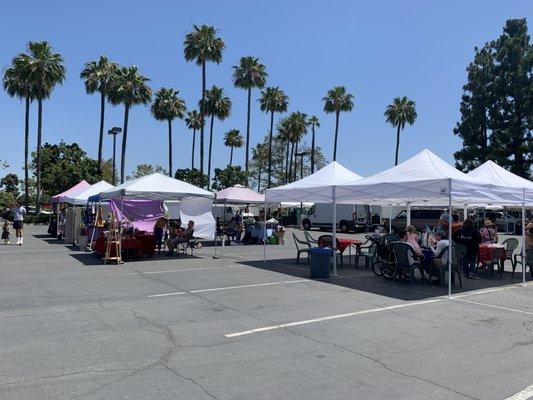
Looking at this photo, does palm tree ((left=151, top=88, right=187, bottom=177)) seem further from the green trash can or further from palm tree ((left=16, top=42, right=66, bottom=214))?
the green trash can

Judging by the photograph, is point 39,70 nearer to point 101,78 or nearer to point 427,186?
point 101,78

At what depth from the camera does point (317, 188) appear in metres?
13.7

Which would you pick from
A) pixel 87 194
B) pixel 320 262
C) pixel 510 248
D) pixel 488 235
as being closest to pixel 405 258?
pixel 320 262

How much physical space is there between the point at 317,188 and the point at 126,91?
114 ft

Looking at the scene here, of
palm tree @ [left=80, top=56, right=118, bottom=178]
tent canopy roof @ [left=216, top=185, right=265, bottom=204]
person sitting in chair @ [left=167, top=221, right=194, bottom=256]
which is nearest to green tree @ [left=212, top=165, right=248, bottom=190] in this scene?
palm tree @ [left=80, top=56, right=118, bottom=178]

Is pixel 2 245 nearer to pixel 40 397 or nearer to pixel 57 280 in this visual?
pixel 57 280

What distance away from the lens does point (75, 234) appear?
829 inches

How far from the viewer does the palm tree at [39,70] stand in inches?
1576

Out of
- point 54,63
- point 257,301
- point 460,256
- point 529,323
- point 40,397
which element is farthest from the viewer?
point 54,63

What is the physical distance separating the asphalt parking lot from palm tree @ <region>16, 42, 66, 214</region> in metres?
33.4

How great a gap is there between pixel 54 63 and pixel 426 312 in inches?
1627

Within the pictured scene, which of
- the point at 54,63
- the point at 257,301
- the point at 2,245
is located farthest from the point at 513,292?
the point at 54,63

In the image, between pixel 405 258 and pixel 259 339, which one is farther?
pixel 405 258

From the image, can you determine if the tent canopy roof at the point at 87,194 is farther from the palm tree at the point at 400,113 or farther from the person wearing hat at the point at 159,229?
the palm tree at the point at 400,113
